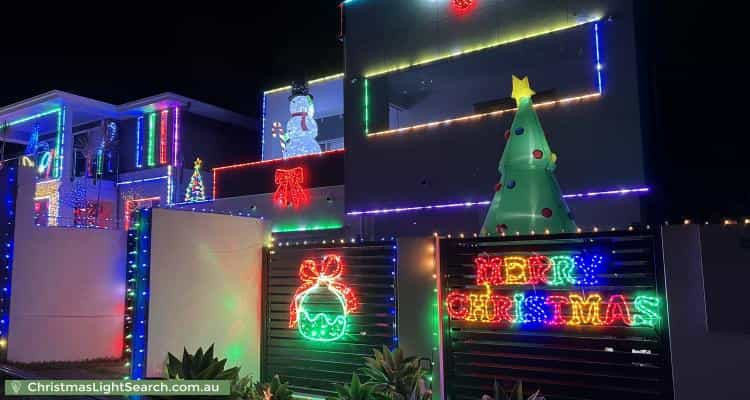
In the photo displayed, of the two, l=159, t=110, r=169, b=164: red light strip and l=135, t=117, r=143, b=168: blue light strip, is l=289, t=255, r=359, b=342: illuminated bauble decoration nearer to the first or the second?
l=159, t=110, r=169, b=164: red light strip

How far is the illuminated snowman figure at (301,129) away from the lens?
16.3 m

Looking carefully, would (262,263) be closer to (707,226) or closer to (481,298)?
(481,298)

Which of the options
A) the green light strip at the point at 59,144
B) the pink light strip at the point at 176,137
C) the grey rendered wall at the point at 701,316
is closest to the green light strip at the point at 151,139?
the pink light strip at the point at 176,137

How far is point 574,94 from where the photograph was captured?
38.0 ft

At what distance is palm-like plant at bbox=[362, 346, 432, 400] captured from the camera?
5.50 metres

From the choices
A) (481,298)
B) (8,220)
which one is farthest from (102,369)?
(481,298)

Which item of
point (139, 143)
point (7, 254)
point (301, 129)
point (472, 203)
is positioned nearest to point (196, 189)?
point (139, 143)

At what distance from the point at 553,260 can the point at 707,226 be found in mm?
1496

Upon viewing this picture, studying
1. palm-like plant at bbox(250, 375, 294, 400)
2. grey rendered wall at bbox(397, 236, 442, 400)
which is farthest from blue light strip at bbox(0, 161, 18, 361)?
grey rendered wall at bbox(397, 236, 442, 400)

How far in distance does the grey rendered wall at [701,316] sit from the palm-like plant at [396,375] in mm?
2511

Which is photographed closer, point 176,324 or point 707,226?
point 707,226

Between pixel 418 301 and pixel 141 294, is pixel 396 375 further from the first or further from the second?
pixel 141 294

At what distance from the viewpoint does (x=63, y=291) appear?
10.0 m

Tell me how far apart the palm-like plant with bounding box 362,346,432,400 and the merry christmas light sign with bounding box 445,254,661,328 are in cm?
105
